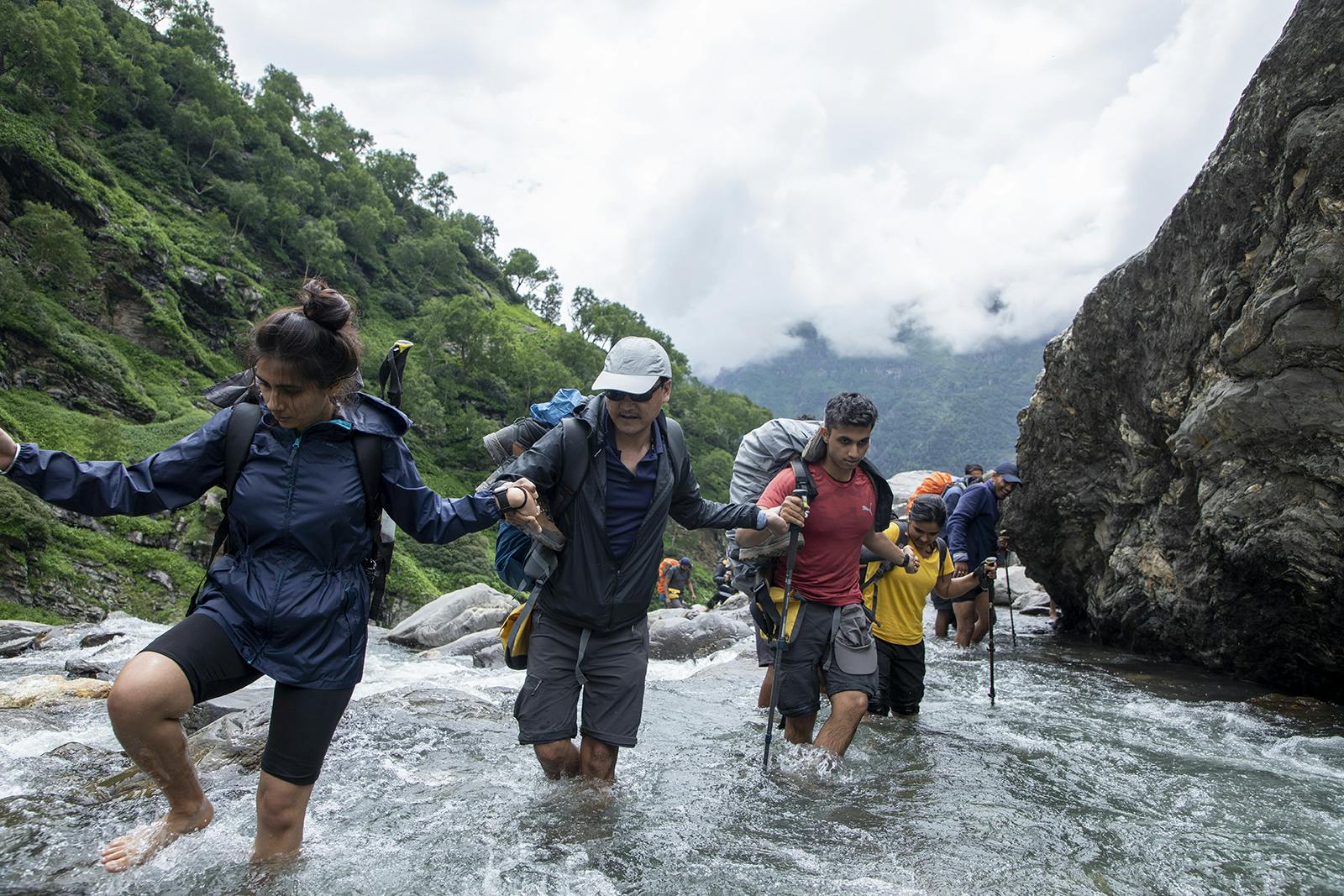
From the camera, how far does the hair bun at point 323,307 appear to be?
3471 mm

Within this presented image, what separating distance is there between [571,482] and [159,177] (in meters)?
69.7

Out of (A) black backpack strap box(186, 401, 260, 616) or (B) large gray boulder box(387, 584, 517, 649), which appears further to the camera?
(B) large gray boulder box(387, 584, 517, 649)

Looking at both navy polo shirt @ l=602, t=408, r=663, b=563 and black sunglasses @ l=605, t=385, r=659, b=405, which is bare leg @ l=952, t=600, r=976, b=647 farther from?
black sunglasses @ l=605, t=385, r=659, b=405

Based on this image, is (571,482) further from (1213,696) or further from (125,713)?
(1213,696)

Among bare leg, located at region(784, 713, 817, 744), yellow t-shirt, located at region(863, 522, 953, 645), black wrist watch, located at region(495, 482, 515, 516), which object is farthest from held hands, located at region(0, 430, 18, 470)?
yellow t-shirt, located at region(863, 522, 953, 645)

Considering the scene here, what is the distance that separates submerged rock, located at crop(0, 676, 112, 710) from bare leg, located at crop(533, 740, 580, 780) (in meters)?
6.44

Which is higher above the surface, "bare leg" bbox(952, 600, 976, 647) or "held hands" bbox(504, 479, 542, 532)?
"held hands" bbox(504, 479, 542, 532)

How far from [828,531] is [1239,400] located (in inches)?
207

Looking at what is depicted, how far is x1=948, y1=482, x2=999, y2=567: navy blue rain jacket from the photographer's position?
1000 centimetres

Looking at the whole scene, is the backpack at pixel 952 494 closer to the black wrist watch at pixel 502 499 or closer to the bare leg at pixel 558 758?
the bare leg at pixel 558 758

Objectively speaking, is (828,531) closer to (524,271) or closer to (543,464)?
(543,464)

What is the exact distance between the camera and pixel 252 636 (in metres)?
3.39

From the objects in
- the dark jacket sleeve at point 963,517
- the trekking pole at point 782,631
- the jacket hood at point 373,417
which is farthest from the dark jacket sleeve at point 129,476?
the dark jacket sleeve at point 963,517

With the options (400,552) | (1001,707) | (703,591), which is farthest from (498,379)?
(1001,707)
